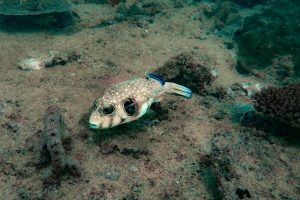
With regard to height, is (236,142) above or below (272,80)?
above

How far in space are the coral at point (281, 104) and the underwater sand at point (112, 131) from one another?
57cm

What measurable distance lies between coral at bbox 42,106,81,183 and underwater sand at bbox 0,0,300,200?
0.16 metres

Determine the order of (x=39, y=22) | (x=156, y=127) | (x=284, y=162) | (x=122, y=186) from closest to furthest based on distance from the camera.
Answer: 1. (x=122, y=186)
2. (x=284, y=162)
3. (x=156, y=127)
4. (x=39, y=22)

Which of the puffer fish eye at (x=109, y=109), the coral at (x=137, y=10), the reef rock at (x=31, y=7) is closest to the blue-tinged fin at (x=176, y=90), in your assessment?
the puffer fish eye at (x=109, y=109)

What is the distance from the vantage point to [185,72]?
6762 millimetres

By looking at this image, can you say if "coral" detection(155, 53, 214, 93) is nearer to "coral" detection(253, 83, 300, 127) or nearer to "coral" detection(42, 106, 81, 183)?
"coral" detection(253, 83, 300, 127)

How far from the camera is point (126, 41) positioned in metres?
9.27

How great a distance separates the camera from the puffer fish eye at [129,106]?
494 centimetres

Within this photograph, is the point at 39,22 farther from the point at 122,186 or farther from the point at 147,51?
the point at 122,186

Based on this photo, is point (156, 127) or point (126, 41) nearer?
point (156, 127)

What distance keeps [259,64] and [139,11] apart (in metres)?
5.09

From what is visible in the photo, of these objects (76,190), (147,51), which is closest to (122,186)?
(76,190)

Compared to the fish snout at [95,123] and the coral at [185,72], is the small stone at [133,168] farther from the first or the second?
the coral at [185,72]

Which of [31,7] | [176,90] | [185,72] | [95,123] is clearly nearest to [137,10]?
[31,7]
